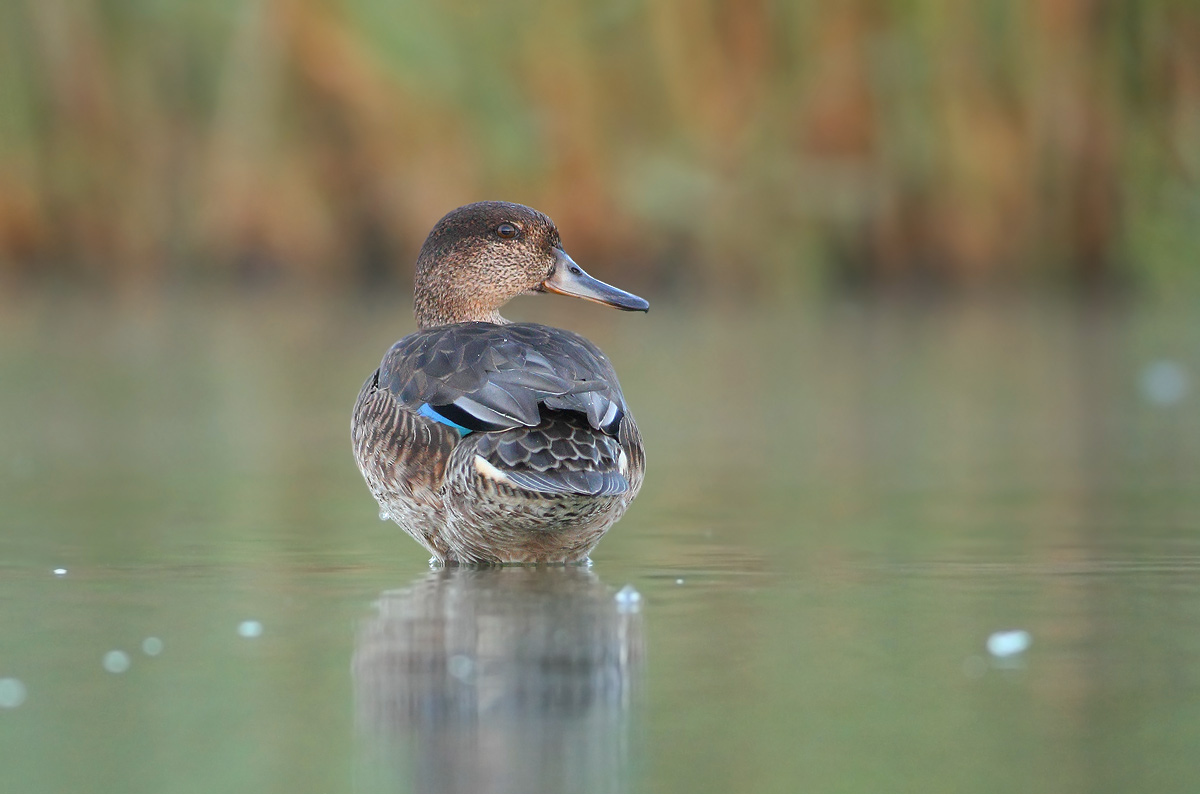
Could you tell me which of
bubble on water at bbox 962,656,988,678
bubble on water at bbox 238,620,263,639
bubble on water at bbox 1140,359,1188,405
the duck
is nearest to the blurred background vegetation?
bubble on water at bbox 1140,359,1188,405

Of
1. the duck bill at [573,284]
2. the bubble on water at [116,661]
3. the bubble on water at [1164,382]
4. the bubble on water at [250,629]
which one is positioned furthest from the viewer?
the bubble on water at [1164,382]

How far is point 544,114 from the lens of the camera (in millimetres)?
14727

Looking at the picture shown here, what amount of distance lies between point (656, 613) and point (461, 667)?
2.19 feet

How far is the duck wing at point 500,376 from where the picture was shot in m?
4.15

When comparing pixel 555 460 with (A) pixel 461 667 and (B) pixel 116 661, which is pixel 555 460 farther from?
(B) pixel 116 661

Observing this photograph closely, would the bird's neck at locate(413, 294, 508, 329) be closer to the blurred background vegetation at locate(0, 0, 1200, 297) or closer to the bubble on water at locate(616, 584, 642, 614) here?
the bubble on water at locate(616, 584, 642, 614)

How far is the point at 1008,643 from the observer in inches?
137

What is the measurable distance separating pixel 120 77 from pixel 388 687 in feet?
44.5

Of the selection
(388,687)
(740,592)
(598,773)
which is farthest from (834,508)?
(598,773)

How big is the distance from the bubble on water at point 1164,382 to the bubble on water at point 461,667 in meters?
5.79

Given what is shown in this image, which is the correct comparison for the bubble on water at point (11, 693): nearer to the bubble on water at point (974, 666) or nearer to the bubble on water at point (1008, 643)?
the bubble on water at point (974, 666)

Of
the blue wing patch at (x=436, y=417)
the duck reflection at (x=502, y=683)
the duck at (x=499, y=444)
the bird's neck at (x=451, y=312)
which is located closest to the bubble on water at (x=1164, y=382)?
the bird's neck at (x=451, y=312)

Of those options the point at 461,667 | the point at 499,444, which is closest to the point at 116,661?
the point at 461,667

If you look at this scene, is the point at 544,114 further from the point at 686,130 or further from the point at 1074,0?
the point at 1074,0
